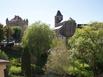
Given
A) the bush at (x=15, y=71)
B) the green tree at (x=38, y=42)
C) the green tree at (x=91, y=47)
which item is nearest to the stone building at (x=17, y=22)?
the green tree at (x=38, y=42)

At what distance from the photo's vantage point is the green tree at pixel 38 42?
180 ft

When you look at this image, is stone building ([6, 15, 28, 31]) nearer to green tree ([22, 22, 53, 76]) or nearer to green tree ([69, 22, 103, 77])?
green tree ([22, 22, 53, 76])

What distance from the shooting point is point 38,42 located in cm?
5569

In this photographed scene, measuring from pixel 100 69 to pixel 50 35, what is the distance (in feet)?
40.9

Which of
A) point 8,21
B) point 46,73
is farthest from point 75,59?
point 8,21

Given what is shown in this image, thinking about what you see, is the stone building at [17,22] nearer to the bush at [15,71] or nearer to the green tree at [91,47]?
the bush at [15,71]

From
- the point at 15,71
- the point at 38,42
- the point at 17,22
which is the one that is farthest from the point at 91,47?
the point at 17,22

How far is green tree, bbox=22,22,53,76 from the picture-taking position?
5496 cm

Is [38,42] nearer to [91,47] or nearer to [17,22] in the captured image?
[91,47]

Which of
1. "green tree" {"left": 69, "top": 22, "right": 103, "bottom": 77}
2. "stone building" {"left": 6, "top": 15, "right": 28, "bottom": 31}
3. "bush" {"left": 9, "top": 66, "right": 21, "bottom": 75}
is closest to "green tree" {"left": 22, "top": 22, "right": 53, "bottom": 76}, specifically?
"bush" {"left": 9, "top": 66, "right": 21, "bottom": 75}

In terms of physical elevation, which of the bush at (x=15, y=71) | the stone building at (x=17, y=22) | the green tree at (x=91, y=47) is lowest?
the bush at (x=15, y=71)

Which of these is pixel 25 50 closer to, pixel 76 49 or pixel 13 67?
pixel 13 67

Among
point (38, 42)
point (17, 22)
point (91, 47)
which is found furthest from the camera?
point (17, 22)

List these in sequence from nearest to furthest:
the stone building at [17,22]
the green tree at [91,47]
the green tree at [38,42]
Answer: the green tree at [91,47] → the green tree at [38,42] → the stone building at [17,22]
